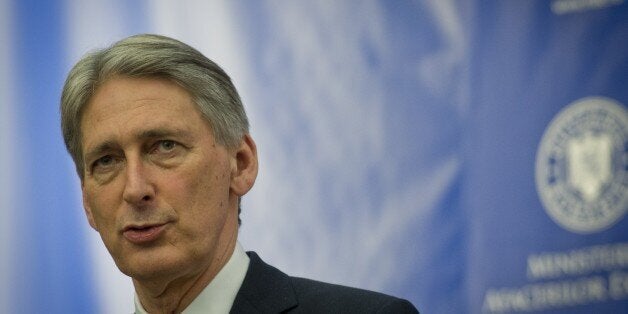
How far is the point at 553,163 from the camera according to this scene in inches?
131

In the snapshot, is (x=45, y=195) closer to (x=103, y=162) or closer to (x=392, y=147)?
(x=392, y=147)

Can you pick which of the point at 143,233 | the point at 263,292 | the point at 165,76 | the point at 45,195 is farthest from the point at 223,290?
the point at 45,195

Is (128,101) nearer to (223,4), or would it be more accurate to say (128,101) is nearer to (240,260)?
(240,260)

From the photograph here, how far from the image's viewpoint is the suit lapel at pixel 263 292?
255cm

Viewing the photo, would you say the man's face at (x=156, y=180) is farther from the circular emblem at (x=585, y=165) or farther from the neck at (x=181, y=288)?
the circular emblem at (x=585, y=165)

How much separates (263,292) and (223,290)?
3.2 inches

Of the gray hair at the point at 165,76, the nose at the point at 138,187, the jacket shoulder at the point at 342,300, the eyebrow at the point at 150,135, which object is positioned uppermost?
the gray hair at the point at 165,76

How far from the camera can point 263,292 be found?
259 centimetres

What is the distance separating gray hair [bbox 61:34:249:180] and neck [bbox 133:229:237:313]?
255 mm

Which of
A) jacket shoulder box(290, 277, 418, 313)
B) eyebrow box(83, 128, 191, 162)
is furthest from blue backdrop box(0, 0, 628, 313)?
eyebrow box(83, 128, 191, 162)

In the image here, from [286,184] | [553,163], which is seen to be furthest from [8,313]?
[553,163]

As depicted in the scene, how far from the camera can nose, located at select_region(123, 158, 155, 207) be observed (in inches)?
98.3

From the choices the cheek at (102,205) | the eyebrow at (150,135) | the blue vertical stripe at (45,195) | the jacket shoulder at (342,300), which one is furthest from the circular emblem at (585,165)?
the blue vertical stripe at (45,195)

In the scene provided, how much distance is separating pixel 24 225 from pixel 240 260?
1.48 meters
